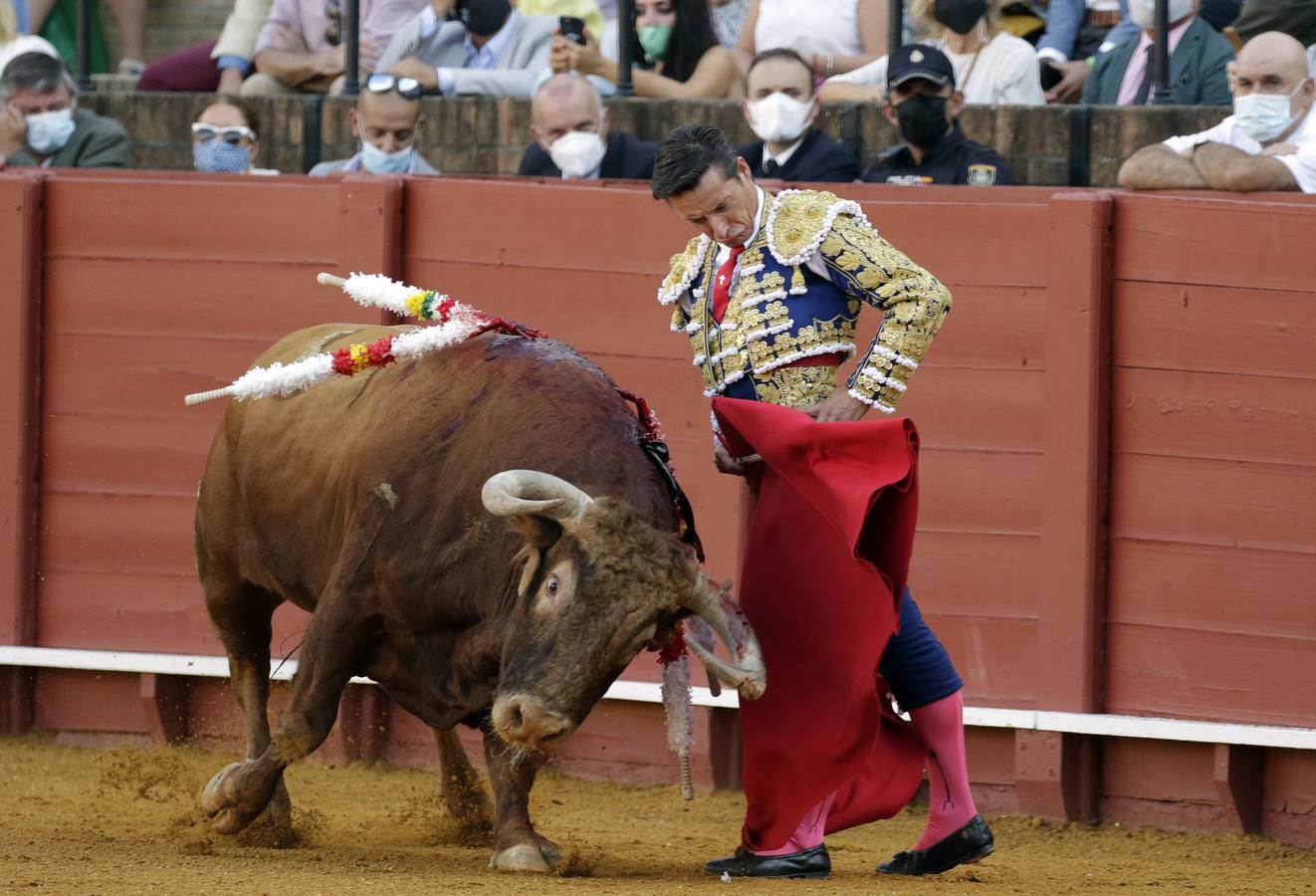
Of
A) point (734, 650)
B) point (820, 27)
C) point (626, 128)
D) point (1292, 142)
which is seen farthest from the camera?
point (820, 27)

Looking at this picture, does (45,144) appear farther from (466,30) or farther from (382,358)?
(382,358)

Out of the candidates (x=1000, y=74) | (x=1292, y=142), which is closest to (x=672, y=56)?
(x=1000, y=74)

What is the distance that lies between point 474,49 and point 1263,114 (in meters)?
3.34

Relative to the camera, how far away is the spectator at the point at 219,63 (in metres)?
9.02

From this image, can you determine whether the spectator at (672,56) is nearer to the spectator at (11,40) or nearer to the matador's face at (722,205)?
the spectator at (11,40)

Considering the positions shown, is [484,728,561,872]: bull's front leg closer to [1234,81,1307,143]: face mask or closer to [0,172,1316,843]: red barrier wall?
[0,172,1316,843]: red barrier wall

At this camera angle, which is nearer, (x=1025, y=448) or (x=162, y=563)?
(x=1025, y=448)

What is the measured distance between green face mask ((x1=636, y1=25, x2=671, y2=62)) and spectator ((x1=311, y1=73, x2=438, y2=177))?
988 millimetres

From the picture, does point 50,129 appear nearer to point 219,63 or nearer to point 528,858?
point 219,63

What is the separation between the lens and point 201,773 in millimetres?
6309

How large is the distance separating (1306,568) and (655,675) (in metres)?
1.83

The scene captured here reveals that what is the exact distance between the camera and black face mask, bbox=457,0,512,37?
8125mm

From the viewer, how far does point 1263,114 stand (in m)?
6.06

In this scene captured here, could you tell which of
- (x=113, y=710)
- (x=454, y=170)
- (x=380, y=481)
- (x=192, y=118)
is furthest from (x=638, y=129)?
(x=380, y=481)
